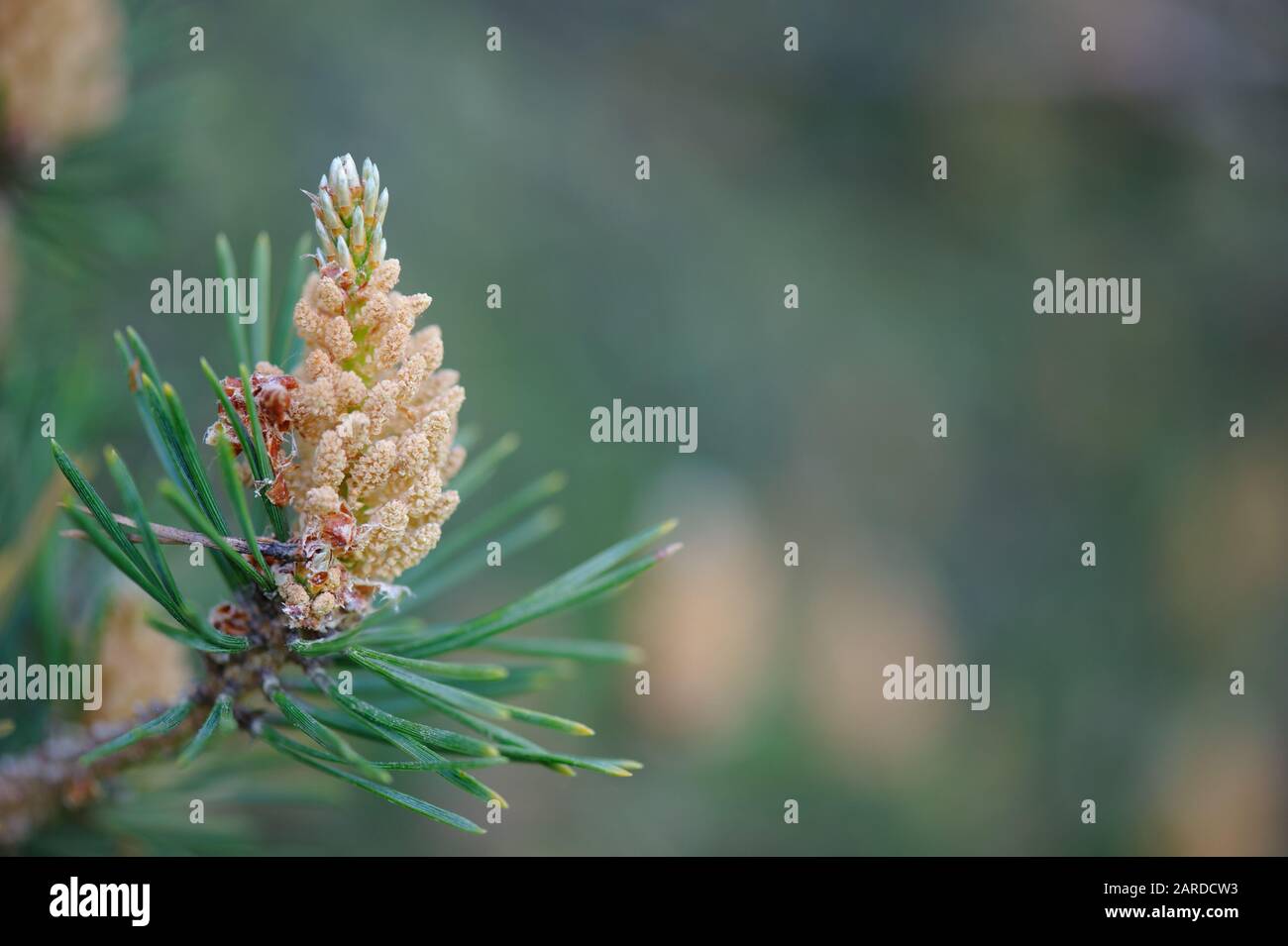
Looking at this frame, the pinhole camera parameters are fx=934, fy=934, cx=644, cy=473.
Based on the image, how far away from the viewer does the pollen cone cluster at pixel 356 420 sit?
501mm

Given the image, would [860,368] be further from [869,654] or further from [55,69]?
[55,69]

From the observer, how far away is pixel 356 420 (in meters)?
0.51

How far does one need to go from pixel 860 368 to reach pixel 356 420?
8.85 feet

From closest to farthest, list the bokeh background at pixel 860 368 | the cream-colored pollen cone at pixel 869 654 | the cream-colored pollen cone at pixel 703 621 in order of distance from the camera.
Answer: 1. the bokeh background at pixel 860 368
2. the cream-colored pollen cone at pixel 703 621
3. the cream-colored pollen cone at pixel 869 654

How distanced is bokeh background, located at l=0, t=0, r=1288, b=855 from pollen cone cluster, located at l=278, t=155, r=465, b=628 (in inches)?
65.5

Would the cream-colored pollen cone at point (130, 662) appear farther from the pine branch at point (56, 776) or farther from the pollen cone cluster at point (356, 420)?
the pollen cone cluster at point (356, 420)

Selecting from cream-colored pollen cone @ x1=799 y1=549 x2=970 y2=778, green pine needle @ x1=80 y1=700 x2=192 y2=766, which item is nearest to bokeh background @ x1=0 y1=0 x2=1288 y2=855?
cream-colored pollen cone @ x1=799 y1=549 x2=970 y2=778

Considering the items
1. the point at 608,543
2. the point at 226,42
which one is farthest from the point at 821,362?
the point at 226,42

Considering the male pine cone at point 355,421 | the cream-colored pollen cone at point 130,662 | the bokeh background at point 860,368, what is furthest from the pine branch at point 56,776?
the bokeh background at point 860,368

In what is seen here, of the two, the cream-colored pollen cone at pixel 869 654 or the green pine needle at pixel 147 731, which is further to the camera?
the cream-colored pollen cone at pixel 869 654

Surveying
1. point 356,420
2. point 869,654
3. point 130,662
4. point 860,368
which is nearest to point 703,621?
point 869,654

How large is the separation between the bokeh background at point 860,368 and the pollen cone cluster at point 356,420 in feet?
5.46

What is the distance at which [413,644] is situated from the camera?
0.58 metres

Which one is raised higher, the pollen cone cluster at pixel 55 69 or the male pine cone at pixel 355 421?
the pollen cone cluster at pixel 55 69
